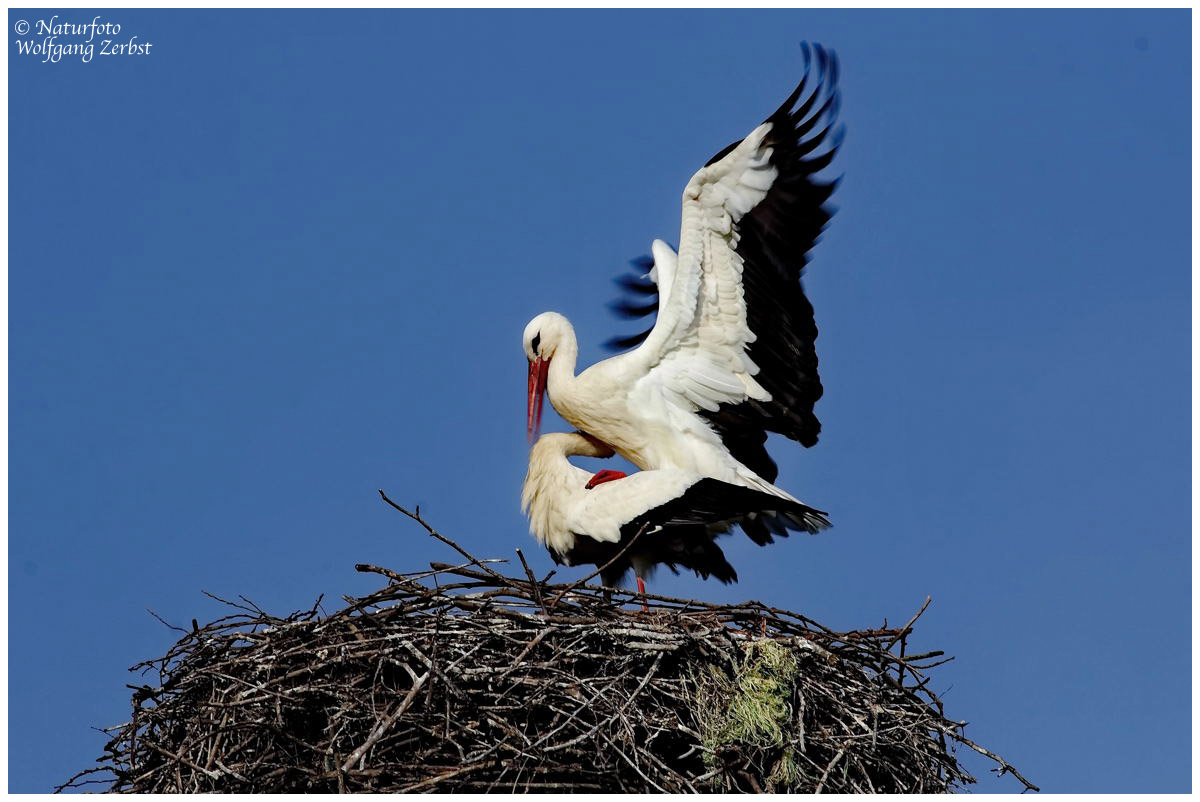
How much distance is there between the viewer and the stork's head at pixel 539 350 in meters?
6.28

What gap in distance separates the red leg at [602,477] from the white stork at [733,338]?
0.14 m

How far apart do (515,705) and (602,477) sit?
159 cm

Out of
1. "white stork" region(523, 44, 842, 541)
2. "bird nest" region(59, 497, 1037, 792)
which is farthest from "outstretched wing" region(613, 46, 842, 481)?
"bird nest" region(59, 497, 1037, 792)

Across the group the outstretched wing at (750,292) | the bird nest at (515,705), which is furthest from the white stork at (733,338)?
the bird nest at (515,705)

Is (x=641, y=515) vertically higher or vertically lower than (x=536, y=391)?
lower

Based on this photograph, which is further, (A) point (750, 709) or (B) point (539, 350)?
(B) point (539, 350)

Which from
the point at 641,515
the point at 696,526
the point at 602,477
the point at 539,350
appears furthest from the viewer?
the point at 539,350

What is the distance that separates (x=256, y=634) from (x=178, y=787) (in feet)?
1.66

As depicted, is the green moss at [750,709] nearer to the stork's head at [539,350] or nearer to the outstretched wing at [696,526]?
the outstretched wing at [696,526]

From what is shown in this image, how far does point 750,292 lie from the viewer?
19.6 feet

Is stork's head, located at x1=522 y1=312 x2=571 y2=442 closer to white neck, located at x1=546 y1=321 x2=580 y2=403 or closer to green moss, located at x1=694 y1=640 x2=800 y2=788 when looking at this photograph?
white neck, located at x1=546 y1=321 x2=580 y2=403

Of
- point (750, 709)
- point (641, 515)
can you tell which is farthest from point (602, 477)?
point (750, 709)

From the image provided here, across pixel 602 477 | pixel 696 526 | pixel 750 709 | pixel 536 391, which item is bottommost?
pixel 750 709

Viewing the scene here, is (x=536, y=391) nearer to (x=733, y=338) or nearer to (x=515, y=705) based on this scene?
(x=733, y=338)
